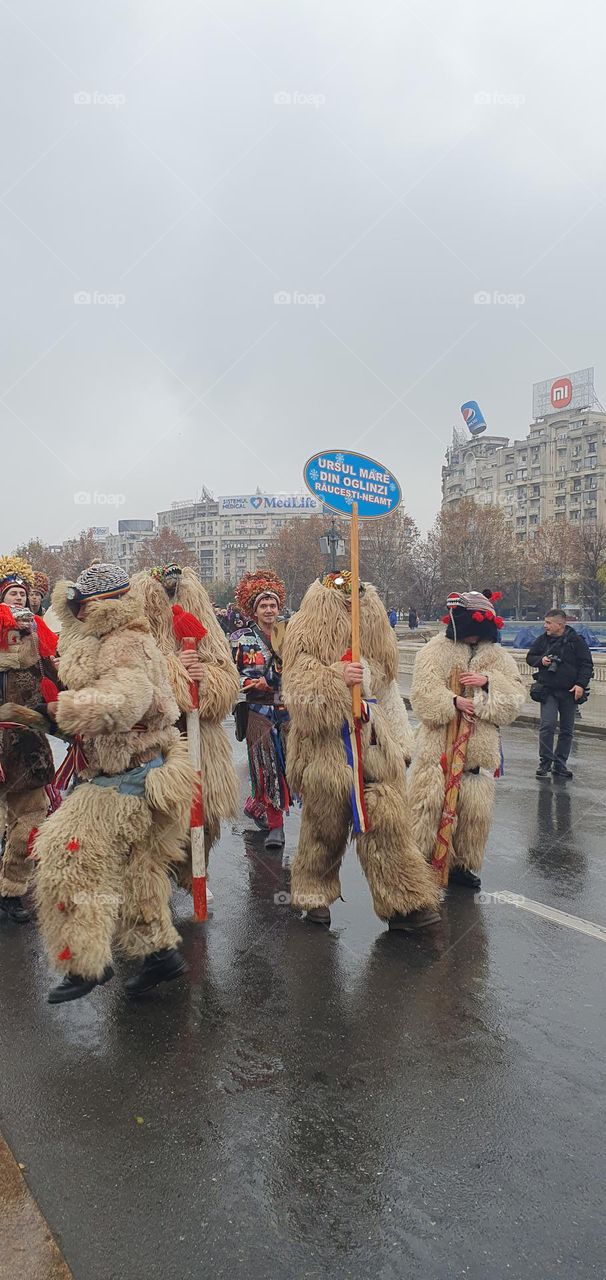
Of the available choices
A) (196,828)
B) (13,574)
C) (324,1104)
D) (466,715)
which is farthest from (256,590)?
(324,1104)

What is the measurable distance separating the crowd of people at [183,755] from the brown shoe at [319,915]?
13 millimetres

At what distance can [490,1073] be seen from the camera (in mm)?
3279

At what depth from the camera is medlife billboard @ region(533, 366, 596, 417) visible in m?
97.1

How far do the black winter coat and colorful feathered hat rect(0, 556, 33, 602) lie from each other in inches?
211

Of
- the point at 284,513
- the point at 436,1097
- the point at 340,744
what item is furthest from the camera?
the point at 284,513

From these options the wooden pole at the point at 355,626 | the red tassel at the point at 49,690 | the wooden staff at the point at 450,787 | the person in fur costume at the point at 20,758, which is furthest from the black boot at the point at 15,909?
the wooden staff at the point at 450,787

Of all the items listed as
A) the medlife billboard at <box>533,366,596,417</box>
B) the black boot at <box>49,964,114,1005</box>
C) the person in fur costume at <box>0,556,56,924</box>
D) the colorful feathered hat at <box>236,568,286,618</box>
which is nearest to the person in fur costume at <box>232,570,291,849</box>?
the colorful feathered hat at <box>236,568,286,618</box>

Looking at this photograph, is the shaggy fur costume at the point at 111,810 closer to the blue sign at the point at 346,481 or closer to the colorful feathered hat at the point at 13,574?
the blue sign at the point at 346,481

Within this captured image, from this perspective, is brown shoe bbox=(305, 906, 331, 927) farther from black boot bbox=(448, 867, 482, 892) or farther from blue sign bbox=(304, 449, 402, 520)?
blue sign bbox=(304, 449, 402, 520)

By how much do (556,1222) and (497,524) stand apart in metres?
60.0

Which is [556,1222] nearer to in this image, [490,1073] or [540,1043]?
[490,1073]

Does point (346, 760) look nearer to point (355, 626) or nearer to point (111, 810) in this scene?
point (355, 626)

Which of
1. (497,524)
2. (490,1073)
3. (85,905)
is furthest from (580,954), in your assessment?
(497,524)

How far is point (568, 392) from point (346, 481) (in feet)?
333
